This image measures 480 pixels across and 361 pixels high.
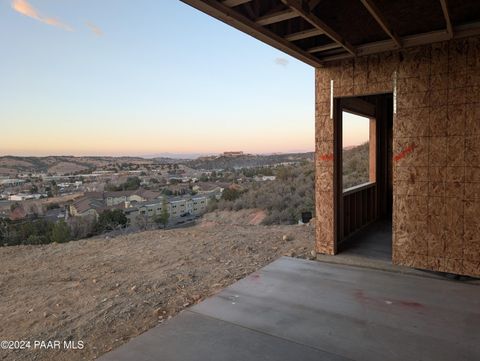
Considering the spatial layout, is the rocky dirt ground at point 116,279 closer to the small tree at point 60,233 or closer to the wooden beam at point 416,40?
the small tree at point 60,233

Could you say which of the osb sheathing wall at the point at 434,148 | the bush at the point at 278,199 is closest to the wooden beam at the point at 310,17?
the osb sheathing wall at the point at 434,148

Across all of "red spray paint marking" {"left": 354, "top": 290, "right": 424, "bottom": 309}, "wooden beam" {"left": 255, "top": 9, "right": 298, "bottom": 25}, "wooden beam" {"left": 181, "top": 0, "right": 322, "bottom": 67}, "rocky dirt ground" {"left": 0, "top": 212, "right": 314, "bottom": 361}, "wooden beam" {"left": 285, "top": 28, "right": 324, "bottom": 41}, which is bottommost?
"rocky dirt ground" {"left": 0, "top": 212, "right": 314, "bottom": 361}

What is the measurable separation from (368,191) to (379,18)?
14.9 feet

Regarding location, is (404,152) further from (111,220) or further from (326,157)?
(111,220)

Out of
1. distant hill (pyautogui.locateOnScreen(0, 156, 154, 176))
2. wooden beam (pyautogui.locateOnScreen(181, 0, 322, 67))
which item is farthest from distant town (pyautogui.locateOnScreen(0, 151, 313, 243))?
wooden beam (pyautogui.locateOnScreen(181, 0, 322, 67))

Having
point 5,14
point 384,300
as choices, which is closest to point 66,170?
point 5,14

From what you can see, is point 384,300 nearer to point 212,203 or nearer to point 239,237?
point 239,237

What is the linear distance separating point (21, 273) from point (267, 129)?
1404 centimetres

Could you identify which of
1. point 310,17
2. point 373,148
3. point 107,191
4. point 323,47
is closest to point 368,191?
point 373,148

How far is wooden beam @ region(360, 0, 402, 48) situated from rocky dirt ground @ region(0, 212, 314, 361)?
4006 mm

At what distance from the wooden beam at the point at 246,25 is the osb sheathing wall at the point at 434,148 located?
1.11 meters

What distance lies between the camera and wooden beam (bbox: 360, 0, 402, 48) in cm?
275

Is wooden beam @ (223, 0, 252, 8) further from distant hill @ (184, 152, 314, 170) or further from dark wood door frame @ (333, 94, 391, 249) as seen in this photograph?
distant hill @ (184, 152, 314, 170)

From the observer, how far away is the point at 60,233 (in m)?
11.0
